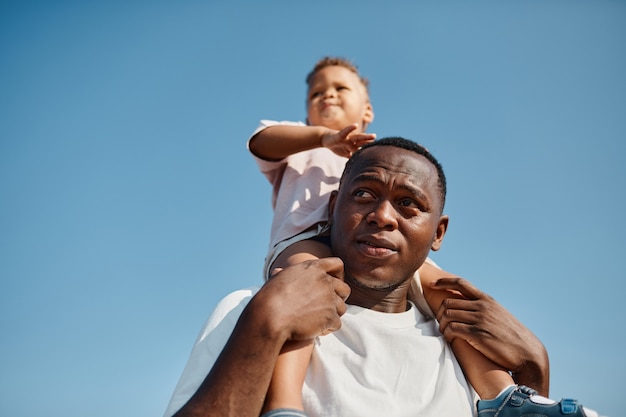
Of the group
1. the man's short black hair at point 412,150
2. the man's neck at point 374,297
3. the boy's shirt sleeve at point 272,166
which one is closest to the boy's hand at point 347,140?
the man's short black hair at point 412,150

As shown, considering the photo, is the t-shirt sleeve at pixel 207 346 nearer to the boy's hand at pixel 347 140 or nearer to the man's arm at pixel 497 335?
the man's arm at pixel 497 335

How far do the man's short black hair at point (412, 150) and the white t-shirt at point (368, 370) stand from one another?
37.3 inches

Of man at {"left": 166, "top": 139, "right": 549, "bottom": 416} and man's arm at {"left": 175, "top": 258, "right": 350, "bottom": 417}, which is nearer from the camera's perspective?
man's arm at {"left": 175, "top": 258, "right": 350, "bottom": 417}

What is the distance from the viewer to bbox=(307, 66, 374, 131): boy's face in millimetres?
5383

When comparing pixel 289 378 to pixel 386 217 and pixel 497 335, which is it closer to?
pixel 386 217

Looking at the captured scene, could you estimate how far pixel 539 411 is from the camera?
8.84 ft

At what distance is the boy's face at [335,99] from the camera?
17.7 ft

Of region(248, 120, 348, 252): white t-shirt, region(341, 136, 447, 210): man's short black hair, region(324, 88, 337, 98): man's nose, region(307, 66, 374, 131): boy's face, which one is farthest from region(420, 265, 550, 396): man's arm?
region(324, 88, 337, 98): man's nose

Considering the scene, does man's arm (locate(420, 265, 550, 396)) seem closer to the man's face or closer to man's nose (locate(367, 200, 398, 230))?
the man's face

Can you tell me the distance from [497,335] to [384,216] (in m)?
0.90

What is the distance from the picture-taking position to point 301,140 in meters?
4.36

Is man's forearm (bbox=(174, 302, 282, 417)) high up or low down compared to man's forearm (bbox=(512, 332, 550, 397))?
up

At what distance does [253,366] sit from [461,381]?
1.29 metres

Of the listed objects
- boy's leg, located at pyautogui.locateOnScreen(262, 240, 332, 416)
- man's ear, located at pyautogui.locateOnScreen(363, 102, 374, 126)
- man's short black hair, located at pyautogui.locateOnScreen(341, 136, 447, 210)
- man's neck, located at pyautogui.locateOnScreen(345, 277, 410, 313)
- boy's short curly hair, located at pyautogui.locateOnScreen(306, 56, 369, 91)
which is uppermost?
boy's short curly hair, located at pyautogui.locateOnScreen(306, 56, 369, 91)
